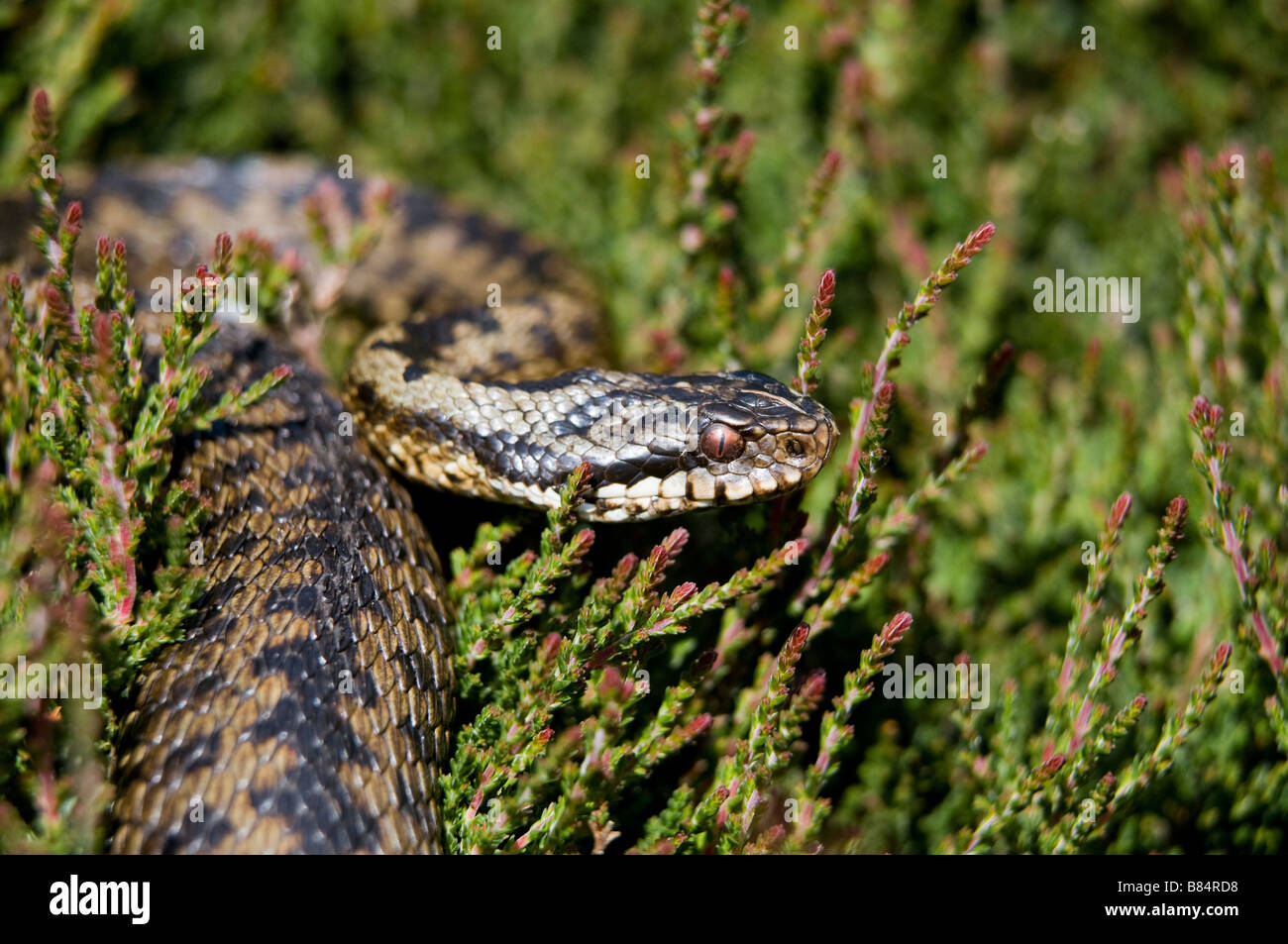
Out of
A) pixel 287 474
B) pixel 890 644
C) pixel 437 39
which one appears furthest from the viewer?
pixel 437 39

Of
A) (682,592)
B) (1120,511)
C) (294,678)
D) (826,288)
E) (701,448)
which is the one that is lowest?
(294,678)

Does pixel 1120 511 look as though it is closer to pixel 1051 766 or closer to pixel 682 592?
pixel 1051 766

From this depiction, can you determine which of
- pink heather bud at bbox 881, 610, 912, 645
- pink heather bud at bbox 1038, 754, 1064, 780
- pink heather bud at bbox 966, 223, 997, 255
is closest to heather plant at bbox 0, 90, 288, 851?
pink heather bud at bbox 881, 610, 912, 645

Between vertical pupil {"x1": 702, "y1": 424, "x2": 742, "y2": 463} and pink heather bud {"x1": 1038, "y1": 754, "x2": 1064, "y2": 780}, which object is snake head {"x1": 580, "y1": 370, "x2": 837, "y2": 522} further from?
pink heather bud {"x1": 1038, "y1": 754, "x2": 1064, "y2": 780}

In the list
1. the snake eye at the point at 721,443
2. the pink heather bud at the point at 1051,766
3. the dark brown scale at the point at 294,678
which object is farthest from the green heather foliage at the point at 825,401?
the snake eye at the point at 721,443

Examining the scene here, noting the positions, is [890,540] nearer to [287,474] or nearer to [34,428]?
[287,474]

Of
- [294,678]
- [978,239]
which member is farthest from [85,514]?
[978,239]
